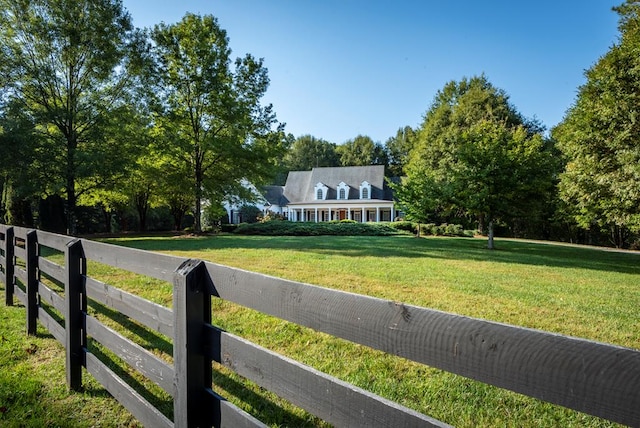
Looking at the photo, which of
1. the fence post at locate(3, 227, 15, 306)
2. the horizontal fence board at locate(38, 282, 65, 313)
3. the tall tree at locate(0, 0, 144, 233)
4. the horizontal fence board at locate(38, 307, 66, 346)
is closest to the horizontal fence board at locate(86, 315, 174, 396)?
the horizontal fence board at locate(38, 282, 65, 313)

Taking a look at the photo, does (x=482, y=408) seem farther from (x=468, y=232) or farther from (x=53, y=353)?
(x=468, y=232)

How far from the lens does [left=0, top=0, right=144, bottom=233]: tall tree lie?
15.1m

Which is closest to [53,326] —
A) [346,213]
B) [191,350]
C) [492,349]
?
[191,350]

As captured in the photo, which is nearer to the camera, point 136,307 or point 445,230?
point 136,307

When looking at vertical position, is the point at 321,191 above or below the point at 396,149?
below

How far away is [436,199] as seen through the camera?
17.2 m

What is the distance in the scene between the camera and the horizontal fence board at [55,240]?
11.5 feet

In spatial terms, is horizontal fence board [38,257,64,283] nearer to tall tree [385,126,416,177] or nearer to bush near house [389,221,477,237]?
bush near house [389,221,477,237]

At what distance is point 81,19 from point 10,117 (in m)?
5.30

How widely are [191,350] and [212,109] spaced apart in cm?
2013

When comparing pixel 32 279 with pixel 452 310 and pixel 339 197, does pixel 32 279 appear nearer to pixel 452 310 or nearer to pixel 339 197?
pixel 452 310

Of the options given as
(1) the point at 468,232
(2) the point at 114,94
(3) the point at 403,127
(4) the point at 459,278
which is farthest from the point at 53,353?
(3) the point at 403,127

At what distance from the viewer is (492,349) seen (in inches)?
39.5

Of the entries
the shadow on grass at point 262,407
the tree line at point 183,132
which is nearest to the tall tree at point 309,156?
the tree line at point 183,132
